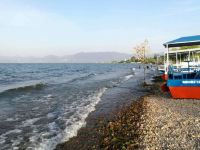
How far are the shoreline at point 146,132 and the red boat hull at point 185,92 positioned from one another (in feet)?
14.5

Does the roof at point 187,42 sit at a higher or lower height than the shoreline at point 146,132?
higher

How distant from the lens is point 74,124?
62.6 ft

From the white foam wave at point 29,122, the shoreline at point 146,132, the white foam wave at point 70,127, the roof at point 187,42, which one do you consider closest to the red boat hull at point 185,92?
the shoreline at point 146,132

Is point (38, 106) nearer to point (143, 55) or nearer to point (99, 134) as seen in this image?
point (99, 134)

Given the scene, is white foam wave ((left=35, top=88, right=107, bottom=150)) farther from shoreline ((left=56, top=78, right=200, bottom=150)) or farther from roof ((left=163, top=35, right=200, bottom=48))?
roof ((left=163, top=35, right=200, bottom=48))

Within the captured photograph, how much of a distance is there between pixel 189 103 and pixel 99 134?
969 cm

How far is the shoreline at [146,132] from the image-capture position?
1283 cm

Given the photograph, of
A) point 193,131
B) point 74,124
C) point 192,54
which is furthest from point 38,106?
point 192,54

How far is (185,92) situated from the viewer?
25.4 metres

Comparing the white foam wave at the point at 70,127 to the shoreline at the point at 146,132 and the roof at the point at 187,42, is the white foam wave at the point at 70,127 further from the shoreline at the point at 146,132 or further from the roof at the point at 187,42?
the roof at the point at 187,42

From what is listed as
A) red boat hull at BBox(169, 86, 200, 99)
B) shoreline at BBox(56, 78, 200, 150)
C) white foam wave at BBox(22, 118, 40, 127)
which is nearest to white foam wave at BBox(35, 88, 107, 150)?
shoreline at BBox(56, 78, 200, 150)

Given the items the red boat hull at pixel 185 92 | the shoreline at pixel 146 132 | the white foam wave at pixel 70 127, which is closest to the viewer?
the shoreline at pixel 146 132

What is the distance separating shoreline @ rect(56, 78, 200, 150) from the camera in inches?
505

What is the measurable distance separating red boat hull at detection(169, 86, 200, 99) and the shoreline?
4434 millimetres
